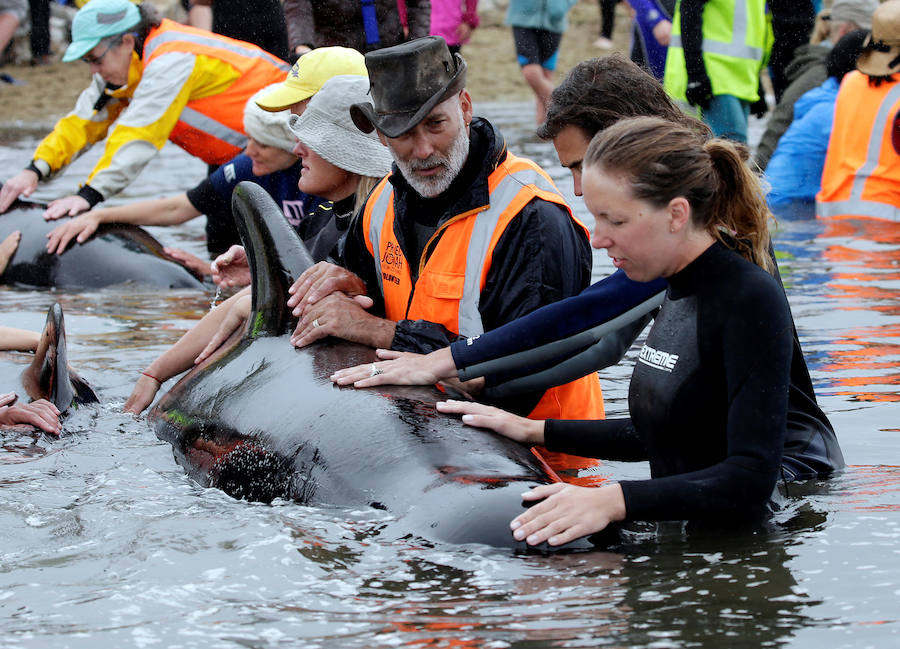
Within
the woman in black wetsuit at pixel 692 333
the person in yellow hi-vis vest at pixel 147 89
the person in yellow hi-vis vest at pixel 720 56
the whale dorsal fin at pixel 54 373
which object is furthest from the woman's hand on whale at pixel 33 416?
the person in yellow hi-vis vest at pixel 720 56

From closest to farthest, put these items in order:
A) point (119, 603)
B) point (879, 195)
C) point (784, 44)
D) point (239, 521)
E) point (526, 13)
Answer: point (119, 603)
point (239, 521)
point (879, 195)
point (784, 44)
point (526, 13)

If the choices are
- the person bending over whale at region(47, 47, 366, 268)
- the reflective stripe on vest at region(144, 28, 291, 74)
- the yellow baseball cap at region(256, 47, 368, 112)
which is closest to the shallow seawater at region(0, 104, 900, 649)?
the yellow baseball cap at region(256, 47, 368, 112)

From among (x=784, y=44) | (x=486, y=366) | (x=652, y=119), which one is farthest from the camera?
(x=784, y=44)

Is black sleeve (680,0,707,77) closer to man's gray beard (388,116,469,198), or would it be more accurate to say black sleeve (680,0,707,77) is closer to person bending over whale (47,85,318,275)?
person bending over whale (47,85,318,275)

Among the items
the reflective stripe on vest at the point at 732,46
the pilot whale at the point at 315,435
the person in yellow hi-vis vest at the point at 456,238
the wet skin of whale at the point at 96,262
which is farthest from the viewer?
the reflective stripe on vest at the point at 732,46

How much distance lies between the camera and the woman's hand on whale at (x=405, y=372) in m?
4.07

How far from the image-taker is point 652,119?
3.47 meters

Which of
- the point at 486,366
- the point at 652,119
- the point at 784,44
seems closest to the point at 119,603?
the point at 486,366

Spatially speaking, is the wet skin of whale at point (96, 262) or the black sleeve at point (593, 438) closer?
the black sleeve at point (593, 438)

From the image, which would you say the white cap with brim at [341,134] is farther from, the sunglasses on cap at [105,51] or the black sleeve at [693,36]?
the black sleeve at [693,36]

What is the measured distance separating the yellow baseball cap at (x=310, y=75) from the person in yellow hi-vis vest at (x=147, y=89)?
2562 millimetres

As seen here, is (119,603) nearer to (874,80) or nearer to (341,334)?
(341,334)

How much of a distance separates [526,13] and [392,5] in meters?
3.81

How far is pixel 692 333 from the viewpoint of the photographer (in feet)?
11.2
